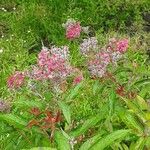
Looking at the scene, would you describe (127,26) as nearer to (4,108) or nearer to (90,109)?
(90,109)

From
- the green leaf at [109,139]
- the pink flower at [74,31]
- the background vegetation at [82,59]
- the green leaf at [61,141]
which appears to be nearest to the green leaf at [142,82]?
the background vegetation at [82,59]

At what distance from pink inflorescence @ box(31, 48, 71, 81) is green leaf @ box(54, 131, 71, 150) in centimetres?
29

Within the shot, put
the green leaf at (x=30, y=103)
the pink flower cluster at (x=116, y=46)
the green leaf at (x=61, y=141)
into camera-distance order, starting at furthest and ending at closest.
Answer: the pink flower cluster at (x=116, y=46), the green leaf at (x=30, y=103), the green leaf at (x=61, y=141)

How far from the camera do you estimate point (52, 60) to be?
282cm

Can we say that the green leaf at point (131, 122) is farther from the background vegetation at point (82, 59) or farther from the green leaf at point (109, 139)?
the green leaf at point (109, 139)

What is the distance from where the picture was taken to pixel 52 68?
2803 millimetres

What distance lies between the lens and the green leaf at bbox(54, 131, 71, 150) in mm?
2717

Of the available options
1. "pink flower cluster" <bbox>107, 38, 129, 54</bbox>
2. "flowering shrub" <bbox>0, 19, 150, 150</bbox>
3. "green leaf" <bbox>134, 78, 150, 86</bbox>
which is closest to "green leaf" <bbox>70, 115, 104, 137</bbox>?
"flowering shrub" <bbox>0, 19, 150, 150</bbox>

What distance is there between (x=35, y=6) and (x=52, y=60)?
524 cm

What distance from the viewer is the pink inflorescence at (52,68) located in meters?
2.79

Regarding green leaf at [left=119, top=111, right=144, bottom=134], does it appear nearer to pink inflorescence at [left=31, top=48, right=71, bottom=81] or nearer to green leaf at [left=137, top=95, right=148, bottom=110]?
green leaf at [left=137, top=95, right=148, bottom=110]

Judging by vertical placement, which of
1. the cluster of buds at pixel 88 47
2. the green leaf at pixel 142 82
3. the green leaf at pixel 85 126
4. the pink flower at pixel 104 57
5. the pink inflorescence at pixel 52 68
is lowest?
the green leaf at pixel 142 82

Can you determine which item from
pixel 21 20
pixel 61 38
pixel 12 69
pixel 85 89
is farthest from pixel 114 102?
pixel 21 20

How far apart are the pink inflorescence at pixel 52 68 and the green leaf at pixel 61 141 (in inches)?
11.3
